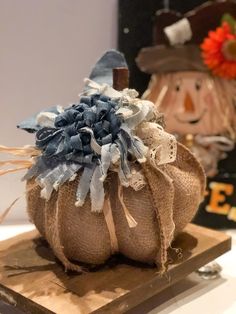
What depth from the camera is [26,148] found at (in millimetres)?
520

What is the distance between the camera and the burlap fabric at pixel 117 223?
48 centimetres

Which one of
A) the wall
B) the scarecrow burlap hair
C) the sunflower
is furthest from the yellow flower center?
the scarecrow burlap hair

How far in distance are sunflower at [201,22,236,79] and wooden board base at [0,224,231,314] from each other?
0.27m

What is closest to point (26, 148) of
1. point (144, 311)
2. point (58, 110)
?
point (58, 110)

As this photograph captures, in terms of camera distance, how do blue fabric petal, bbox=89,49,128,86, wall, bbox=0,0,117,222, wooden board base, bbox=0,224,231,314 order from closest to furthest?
1. wooden board base, bbox=0,224,231,314
2. blue fabric petal, bbox=89,49,128,86
3. wall, bbox=0,0,117,222

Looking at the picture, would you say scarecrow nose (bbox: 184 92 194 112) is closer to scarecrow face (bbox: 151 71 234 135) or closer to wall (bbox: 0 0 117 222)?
scarecrow face (bbox: 151 71 234 135)

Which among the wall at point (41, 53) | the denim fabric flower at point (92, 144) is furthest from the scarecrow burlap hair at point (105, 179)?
the wall at point (41, 53)

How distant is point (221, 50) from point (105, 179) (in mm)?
342

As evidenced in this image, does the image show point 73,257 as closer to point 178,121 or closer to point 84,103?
point 84,103

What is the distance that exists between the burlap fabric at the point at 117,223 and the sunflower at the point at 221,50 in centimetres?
28

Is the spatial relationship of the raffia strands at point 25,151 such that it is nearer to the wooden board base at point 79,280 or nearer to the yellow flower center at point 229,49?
the wooden board base at point 79,280

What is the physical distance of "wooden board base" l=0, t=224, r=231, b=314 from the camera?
1.49 feet

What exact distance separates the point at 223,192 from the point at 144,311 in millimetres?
264

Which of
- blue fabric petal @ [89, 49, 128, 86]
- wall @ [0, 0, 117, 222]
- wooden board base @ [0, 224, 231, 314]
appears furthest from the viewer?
wall @ [0, 0, 117, 222]
